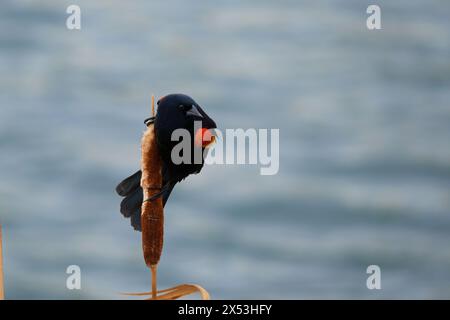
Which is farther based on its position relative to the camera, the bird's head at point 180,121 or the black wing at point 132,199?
the black wing at point 132,199

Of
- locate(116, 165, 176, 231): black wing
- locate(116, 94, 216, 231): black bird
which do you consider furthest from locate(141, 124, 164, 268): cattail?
locate(116, 165, 176, 231): black wing

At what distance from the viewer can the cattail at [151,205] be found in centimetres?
154

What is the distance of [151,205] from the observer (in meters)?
1.55

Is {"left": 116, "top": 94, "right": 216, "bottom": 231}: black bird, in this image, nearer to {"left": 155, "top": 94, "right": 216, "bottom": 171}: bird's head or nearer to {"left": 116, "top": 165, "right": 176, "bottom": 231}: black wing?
{"left": 155, "top": 94, "right": 216, "bottom": 171}: bird's head

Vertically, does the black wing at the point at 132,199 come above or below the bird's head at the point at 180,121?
below

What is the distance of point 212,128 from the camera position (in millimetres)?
1587

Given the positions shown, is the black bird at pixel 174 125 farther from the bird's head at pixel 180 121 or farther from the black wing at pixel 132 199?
the black wing at pixel 132 199

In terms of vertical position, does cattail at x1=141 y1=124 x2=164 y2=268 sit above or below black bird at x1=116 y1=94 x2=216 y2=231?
below

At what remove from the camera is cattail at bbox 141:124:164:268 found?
1.54 m

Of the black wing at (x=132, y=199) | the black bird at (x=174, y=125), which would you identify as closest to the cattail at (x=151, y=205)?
the black bird at (x=174, y=125)

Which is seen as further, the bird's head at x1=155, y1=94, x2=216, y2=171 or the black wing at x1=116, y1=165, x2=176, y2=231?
the black wing at x1=116, y1=165, x2=176, y2=231
